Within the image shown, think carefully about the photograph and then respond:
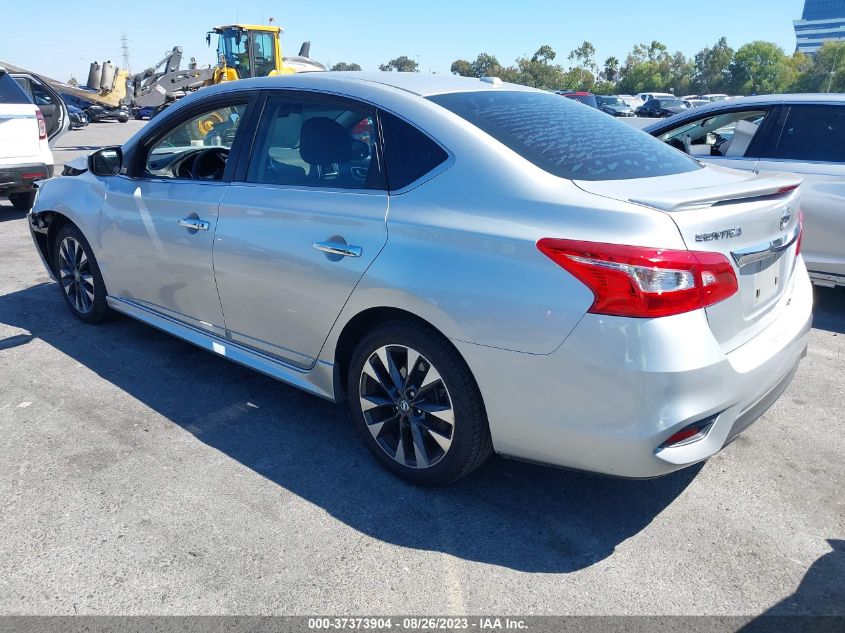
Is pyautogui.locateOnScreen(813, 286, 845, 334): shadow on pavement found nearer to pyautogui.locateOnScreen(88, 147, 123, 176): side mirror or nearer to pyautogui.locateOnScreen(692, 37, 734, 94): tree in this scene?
pyautogui.locateOnScreen(88, 147, 123, 176): side mirror

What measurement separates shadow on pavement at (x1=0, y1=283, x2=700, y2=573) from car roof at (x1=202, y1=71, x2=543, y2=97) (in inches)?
66.9

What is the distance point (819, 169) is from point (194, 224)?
4587 mm

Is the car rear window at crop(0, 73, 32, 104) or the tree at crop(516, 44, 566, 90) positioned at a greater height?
the car rear window at crop(0, 73, 32, 104)

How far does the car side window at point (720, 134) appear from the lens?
5641mm

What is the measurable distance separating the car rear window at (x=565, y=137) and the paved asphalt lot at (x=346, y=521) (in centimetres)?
139

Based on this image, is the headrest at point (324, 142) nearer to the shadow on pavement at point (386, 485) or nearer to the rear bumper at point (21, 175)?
the shadow on pavement at point (386, 485)

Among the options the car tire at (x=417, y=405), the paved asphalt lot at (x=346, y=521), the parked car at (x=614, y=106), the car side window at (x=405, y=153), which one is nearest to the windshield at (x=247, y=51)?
the parked car at (x=614, y=106)

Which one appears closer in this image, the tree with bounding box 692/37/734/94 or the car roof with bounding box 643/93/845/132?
the car roof with bounding box 643/93/845/132

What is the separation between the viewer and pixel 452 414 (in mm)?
2729

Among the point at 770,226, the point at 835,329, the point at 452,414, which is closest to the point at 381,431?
the point at 452,414

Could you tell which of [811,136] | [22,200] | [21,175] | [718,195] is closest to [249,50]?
[22,200]

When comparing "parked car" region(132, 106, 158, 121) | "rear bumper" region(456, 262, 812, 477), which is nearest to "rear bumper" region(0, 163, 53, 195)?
"rear bumper" region(456, 262, 812, 477)

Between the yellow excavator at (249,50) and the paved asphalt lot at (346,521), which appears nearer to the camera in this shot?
the paved asphalt lot at (346,521)

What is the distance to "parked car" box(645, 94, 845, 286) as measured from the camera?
517cm
